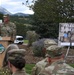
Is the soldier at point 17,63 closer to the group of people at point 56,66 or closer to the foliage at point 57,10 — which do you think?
the group of people at point 56,66

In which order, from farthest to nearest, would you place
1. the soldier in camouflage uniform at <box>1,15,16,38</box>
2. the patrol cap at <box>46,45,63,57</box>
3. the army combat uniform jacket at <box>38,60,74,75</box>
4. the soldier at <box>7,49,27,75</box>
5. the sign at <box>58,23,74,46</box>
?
the sign at <box>58,23,74,46</box>
the soldier in camouflage uniform at <box>1,15,16,38</box>
the patrol cap at <box>46,45,63,57</box>
the army combat uniform jacket at <box>38,60,74,75</box>
the soldier at <box>7,49,27,75</box>

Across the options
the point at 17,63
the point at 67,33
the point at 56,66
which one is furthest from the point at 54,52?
the point at 67,33

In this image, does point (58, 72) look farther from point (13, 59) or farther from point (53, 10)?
point (53, 10)

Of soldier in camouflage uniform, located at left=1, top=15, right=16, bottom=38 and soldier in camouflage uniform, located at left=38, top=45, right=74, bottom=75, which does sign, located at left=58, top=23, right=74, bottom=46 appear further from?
soldier in camouflage uniform, located at left=38, top=45, right=74, bottom=75

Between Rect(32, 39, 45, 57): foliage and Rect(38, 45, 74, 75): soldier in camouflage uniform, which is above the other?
Rect(38, 45, 74, 75): soldier in camouflage uniform

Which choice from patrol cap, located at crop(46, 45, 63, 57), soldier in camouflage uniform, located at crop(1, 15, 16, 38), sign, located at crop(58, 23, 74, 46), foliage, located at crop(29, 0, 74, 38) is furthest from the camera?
foliage, located at crop(29, 0, 74, 38)

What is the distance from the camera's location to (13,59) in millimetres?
4746

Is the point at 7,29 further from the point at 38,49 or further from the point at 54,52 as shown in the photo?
the point at 38,49

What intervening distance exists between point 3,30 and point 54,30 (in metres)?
30.6

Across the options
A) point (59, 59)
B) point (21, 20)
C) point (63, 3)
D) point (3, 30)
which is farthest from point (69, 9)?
point (21, 20)

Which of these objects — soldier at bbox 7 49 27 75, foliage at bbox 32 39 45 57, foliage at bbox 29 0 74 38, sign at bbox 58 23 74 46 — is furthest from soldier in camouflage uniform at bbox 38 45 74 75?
foliage at bbox 29 0 74 38

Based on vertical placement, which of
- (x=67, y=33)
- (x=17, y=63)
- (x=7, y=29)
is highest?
(x=17, y=63)

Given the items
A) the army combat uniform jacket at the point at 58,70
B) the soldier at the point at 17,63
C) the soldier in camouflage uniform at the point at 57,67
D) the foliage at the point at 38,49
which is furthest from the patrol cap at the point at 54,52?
the foliage at the point at 38,49

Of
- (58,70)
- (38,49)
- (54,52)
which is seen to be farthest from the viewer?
(38,49)
